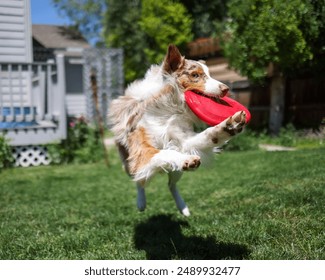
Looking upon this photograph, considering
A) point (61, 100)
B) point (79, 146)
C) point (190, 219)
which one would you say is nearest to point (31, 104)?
point (61, 100)

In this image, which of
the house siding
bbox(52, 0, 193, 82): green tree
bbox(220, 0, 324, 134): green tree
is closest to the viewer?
bbox(220, 0, 324, 134): green tree

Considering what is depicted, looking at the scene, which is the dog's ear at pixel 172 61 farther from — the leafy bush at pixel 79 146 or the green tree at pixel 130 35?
the green tree at pixel 130 35

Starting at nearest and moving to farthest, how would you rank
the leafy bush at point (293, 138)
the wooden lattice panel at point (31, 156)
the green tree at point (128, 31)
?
the leafy bush at point (293, 138) < the wooden lattice panel at point (31, 156) < the green tree at point (128, 31)

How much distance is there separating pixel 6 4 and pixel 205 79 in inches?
112

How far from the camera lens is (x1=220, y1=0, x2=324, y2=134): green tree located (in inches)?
119

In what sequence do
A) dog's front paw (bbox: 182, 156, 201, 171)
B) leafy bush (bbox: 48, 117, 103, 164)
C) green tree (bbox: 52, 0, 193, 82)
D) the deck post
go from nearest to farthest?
1. dog's front paw (bbox: 182, 156, 201, 171)
2. the deck post
3. leafy bush (bbox: 48, 117, 103, 164)
4. green tree (bbox: 52, 0, 193, 82)

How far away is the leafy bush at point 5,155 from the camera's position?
27.8ft

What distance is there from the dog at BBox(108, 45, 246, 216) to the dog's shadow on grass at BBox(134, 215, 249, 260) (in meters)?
0.59

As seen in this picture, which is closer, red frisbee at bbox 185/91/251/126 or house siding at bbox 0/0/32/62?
red frisbee at bbox 185/91/251/126

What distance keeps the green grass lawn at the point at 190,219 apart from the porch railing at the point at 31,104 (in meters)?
2.05

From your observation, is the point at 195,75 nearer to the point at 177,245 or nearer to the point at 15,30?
the point at 177,245

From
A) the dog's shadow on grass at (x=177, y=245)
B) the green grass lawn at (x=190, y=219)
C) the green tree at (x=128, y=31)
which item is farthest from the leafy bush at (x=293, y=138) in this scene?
the green tree at (x=128, y=31)

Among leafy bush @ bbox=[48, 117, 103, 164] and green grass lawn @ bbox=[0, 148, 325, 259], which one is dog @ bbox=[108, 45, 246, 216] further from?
leafy bush @ bbox=[48, 117, 103, 164]

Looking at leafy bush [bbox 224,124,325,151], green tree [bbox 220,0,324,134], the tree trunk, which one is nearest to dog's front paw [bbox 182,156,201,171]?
green tree [bbox 220,0,324,134]
